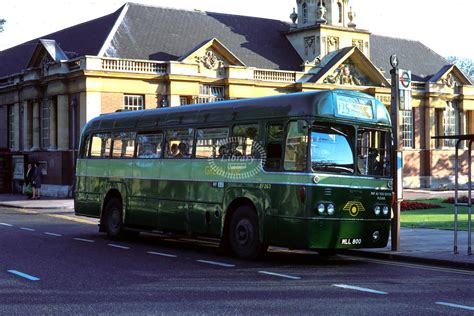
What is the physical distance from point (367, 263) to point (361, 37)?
45632mm

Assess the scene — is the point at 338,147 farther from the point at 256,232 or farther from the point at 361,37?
the point at 361,37

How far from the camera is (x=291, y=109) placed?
13.8 meters

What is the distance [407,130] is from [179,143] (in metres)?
44.0

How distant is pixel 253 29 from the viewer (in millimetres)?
55594

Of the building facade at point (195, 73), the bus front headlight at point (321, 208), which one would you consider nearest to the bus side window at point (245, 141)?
the bus front headlight at point (321, 208)

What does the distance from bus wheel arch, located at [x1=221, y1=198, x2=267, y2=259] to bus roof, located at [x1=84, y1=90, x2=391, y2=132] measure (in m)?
1.82

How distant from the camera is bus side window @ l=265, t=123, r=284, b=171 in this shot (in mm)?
13945

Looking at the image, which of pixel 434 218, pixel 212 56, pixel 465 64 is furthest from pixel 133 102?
pixel 465 64

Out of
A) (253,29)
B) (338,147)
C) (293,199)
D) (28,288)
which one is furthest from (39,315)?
(253,29)

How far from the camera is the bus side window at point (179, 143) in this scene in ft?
53.9

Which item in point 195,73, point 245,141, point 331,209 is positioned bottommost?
point 331,209

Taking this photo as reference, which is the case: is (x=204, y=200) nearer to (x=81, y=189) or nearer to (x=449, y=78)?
(x=81, y=189)

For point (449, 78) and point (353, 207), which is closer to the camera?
point (353, 207)

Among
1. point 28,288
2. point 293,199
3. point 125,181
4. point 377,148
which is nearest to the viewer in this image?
point 28,288
